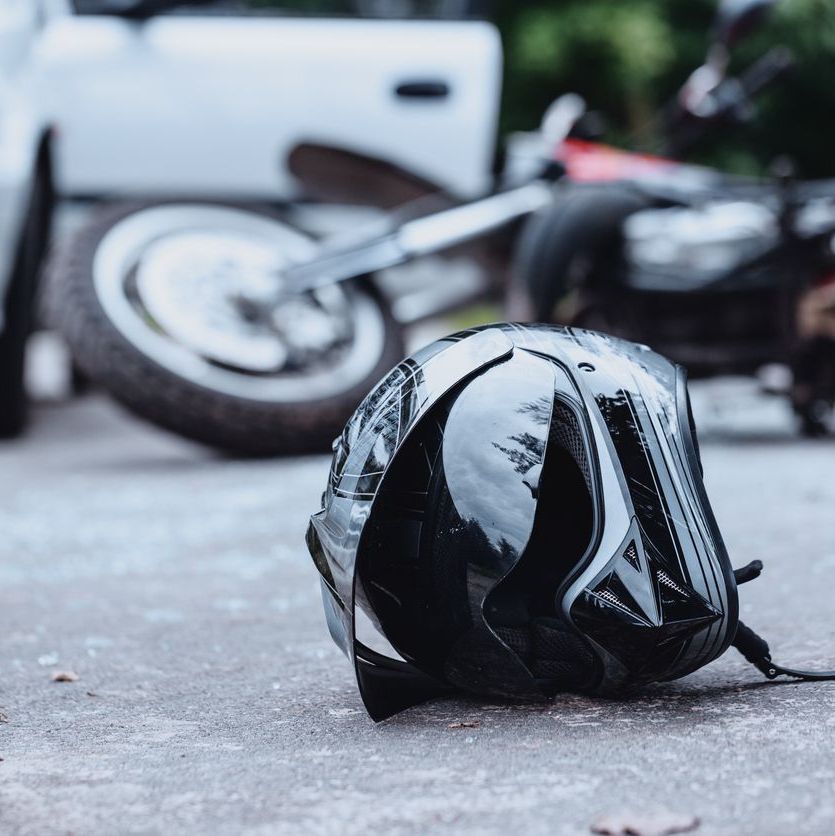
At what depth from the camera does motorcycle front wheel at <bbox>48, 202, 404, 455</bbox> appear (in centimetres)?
428

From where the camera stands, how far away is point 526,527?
170 centimetres

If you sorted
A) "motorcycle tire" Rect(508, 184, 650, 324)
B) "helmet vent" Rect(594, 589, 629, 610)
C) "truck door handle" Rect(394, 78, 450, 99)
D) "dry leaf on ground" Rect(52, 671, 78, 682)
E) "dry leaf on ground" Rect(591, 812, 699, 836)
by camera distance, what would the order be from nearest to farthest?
1. "dry leaf on ground" Rect(591, 812, 699, 836)
2. "helmet vent" Rect(594, 589, 629, 610)
3. "dry leaf on ground" Rect(52, 671, 78, 682)
4. "motorcycle tire" Rect(508, 184, 650, 324)
5. "truck door handle" Rect(394, 78, 450, 99)

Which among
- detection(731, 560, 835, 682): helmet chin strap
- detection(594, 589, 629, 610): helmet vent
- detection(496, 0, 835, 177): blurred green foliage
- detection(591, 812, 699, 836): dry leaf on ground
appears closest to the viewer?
detection(591, 812, 699, 836): dry leaf on ground

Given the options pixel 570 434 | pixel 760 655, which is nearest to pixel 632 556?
pixel 570 434

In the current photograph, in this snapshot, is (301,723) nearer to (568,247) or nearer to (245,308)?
(568,247)

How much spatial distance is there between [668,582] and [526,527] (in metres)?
0.19

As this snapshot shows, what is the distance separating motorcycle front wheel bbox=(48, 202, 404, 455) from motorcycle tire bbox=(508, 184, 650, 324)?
22.7 inches

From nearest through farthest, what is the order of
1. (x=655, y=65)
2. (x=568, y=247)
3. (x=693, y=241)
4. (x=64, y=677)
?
(x=64, y=677) → (x=568, y=247) → (x=693, y=241) → (x=655, y=65)

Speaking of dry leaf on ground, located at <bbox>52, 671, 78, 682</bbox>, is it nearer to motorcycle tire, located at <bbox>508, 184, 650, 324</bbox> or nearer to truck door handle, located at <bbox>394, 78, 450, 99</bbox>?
motorcycle tire, located at <bbox>508, 184, 650, 324</bbox>

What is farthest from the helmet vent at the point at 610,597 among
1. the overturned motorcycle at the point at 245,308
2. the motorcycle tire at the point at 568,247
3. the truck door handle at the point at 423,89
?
the truck door handle at the point at 423,89

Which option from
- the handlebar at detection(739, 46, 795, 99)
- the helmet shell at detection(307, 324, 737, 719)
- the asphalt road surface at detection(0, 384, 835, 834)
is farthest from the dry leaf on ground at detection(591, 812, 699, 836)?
the handlebar at detection(739, 46, 795, 99)

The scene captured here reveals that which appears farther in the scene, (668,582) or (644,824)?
(668,582)

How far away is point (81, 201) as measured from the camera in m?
5.05

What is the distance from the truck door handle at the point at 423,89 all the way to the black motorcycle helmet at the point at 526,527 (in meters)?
3.49
